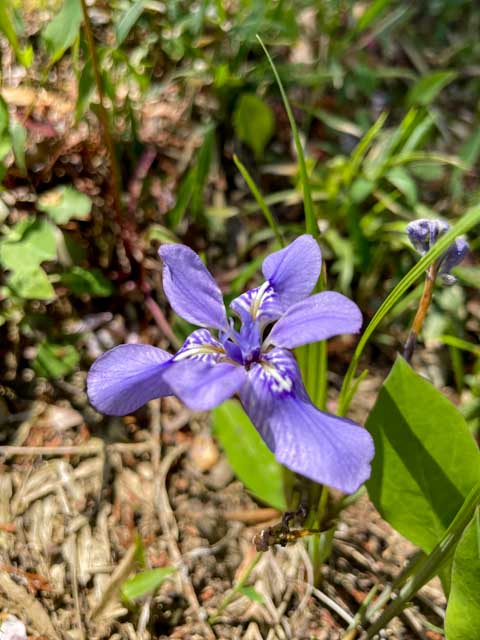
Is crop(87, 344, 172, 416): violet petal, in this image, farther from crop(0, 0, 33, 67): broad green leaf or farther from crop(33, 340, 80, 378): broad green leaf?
crop(0, 0, 33, 67): broad green leaf

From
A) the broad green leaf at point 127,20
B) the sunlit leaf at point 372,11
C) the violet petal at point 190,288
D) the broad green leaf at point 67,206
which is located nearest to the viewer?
the violet petal at point 190,288

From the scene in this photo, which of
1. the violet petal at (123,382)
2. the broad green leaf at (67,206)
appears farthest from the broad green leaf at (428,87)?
the violet petal at (123,382)

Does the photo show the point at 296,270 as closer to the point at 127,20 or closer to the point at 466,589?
the point at 466,589

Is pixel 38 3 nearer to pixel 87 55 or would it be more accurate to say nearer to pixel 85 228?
pixel 87 55

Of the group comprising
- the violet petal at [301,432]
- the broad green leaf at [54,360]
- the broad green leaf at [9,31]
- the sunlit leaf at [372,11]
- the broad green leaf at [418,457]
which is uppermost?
the broad green leaf at [9,31]

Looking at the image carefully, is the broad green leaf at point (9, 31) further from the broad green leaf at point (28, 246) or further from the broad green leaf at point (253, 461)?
the broad green leaf at point (253, 461)

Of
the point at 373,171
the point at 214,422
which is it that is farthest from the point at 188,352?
the point at 373,171

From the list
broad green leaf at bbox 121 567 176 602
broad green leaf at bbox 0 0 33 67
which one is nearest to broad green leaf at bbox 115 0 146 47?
broad green leaf at bbox 0 0 33 67
